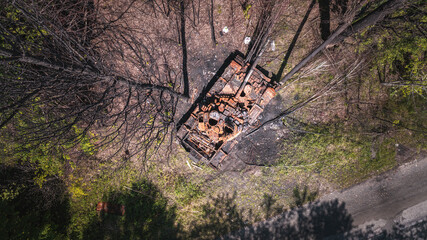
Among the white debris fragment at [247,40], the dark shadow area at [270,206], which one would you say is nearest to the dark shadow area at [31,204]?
the dark shadow area at [270,206]

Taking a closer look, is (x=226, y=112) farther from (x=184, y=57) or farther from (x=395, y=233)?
(x=395, y=233)

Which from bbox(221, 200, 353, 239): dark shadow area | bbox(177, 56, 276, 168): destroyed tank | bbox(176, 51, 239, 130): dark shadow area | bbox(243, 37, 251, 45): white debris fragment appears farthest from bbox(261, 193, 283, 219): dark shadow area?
bbox(243, 37, 251, 45): white debris fragment

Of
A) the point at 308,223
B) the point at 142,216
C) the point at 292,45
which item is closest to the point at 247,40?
the point at 292,45

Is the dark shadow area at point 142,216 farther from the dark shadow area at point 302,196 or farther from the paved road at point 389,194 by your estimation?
the paved road at point 389,194

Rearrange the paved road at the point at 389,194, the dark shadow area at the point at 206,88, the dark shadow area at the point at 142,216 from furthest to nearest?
the dark shadow area at the point at 142,216, the paved road at the point at 389,194, the dark shadow area at the point at 206,88

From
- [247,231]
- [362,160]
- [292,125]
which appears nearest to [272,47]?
[292,125]

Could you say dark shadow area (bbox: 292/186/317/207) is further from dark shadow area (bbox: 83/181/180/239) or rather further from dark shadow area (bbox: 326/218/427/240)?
dark shadow area (bbox: 83/181/180/239)

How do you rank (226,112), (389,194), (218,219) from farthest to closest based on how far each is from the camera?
(218,219)
(389,194)
(226,112)

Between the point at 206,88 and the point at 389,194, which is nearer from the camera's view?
the point at 206,88
